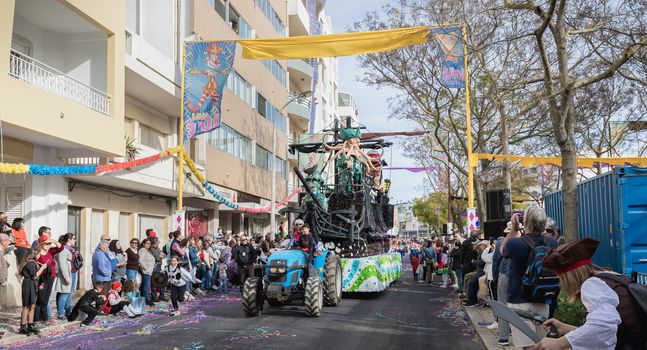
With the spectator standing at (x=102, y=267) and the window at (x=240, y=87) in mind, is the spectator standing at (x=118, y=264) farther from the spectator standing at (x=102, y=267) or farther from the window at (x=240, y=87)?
the window at (x=240, y=87)

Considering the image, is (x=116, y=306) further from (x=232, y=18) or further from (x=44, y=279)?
(x=232, y=18)

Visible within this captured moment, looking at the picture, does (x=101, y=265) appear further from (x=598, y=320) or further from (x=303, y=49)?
(x=598, y=320)

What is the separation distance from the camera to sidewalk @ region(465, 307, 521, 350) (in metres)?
9.19

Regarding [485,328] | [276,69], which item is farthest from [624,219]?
[276,69]

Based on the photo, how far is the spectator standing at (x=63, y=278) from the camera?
12.2 metres

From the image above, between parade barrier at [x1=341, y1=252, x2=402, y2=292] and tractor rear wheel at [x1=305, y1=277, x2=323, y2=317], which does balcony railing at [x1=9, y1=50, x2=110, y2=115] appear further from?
parade barrier at [x1=341, y1=252, x2=402, y2=292]

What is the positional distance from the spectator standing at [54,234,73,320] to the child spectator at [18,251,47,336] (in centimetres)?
116

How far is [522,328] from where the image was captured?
131 inches

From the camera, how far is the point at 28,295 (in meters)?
10.9

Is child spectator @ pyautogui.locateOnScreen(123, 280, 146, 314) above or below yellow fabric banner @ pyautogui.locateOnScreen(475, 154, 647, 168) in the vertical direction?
below

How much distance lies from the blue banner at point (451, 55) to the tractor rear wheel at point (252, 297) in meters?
9.08

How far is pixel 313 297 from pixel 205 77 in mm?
11924

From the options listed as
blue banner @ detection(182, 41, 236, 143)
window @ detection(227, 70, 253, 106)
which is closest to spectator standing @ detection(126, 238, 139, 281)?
blue banner @ detection(182, 41, 236, 143)

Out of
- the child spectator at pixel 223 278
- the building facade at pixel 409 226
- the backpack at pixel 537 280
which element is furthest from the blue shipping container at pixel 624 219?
the building facade at pixel 409 226
